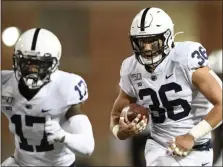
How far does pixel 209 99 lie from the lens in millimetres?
976

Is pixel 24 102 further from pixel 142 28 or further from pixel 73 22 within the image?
→ pixel 73 22

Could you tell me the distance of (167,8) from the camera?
1604 millimetres

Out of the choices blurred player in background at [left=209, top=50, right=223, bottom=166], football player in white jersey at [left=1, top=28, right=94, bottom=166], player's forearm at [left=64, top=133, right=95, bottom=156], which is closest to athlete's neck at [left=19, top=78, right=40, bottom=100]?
football player in white jersey at [left=1, top=28, right=94, bottom=166]

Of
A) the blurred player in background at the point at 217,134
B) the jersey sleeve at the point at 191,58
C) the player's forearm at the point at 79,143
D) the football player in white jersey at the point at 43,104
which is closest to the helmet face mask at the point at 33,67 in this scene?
the football player in white jersey at the point at 43,104

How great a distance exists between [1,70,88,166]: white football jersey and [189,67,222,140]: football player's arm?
0.22 metres

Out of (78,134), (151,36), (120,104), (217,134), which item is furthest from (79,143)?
(217,134)

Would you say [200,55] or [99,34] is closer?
[200,55]

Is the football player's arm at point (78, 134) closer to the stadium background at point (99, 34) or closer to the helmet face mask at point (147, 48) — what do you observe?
the helmet face mask at point (147, 48)

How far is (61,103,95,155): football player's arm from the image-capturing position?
99cm

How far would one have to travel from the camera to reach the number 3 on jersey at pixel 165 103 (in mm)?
1017

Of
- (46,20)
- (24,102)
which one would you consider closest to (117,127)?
(24,102)

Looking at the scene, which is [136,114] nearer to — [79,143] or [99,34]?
[79,143]

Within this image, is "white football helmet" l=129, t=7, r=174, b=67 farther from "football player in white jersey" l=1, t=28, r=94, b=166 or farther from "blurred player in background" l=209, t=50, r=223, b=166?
"blurred player in background" l=209, t=50, r=223, b=166

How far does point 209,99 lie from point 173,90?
0.24 ft
